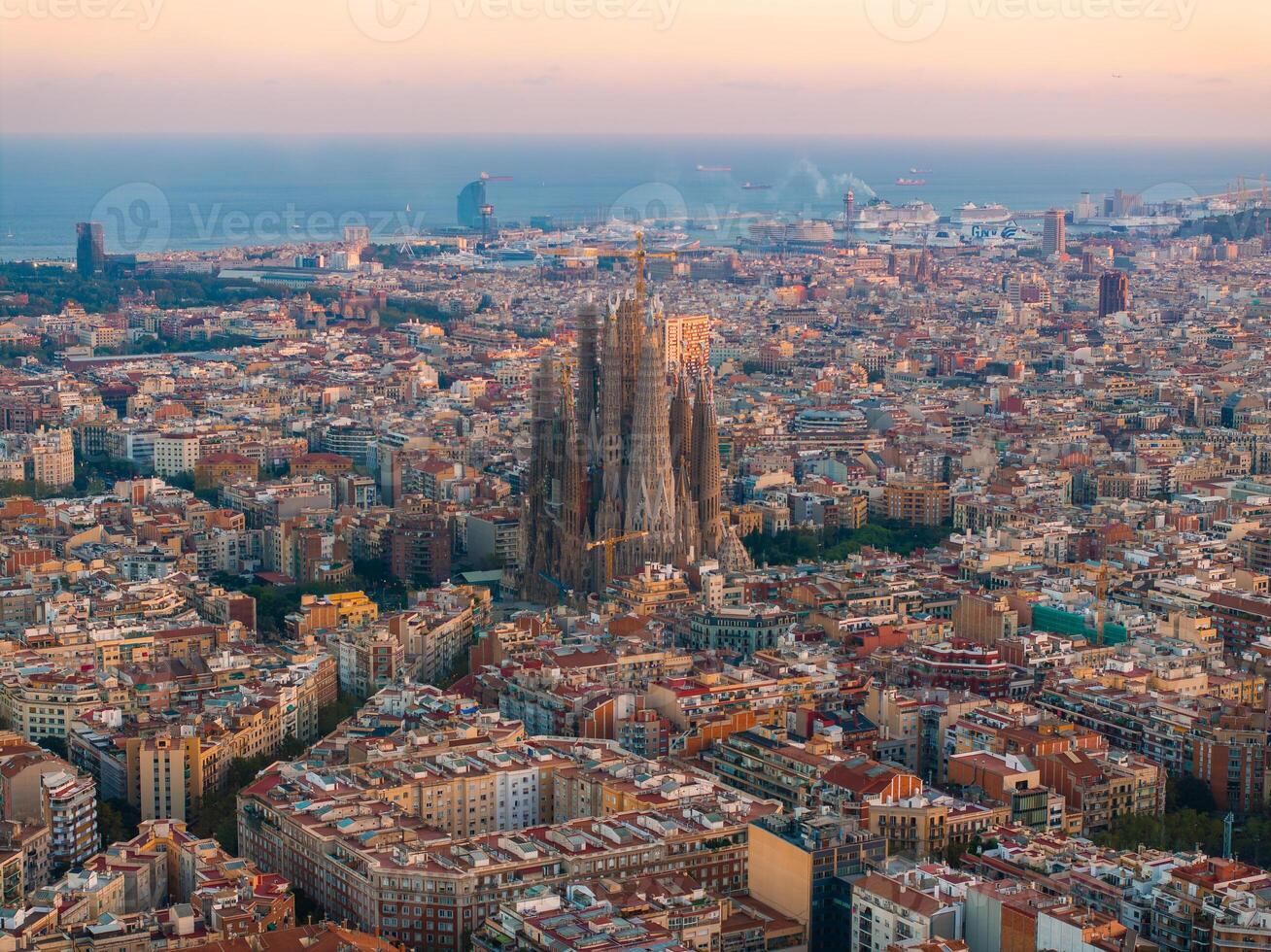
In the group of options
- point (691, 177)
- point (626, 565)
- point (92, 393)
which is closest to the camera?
point (626, 565)

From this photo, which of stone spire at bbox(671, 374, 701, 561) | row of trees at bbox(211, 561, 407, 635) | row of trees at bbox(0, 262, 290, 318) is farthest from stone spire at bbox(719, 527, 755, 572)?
row of trees at bbox(0, 262, 290, 318)

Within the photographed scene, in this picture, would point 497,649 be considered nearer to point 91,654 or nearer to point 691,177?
point 91,654

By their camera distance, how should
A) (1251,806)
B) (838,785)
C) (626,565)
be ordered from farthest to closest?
(626,565) → (1251,806) → (838,785)

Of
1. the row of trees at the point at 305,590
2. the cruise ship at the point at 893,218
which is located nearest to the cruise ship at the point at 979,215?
the cruise ship at the point at 893,218

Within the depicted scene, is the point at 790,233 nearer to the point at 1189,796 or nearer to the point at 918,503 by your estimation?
the point at 918,503

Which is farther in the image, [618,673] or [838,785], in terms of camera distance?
[618,673]

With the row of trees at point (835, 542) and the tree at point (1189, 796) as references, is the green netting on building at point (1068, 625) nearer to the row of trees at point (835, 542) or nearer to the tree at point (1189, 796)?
the tree at point (1189, 796)

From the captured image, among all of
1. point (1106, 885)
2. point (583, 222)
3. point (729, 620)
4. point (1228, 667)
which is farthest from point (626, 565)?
point (583, 222)
